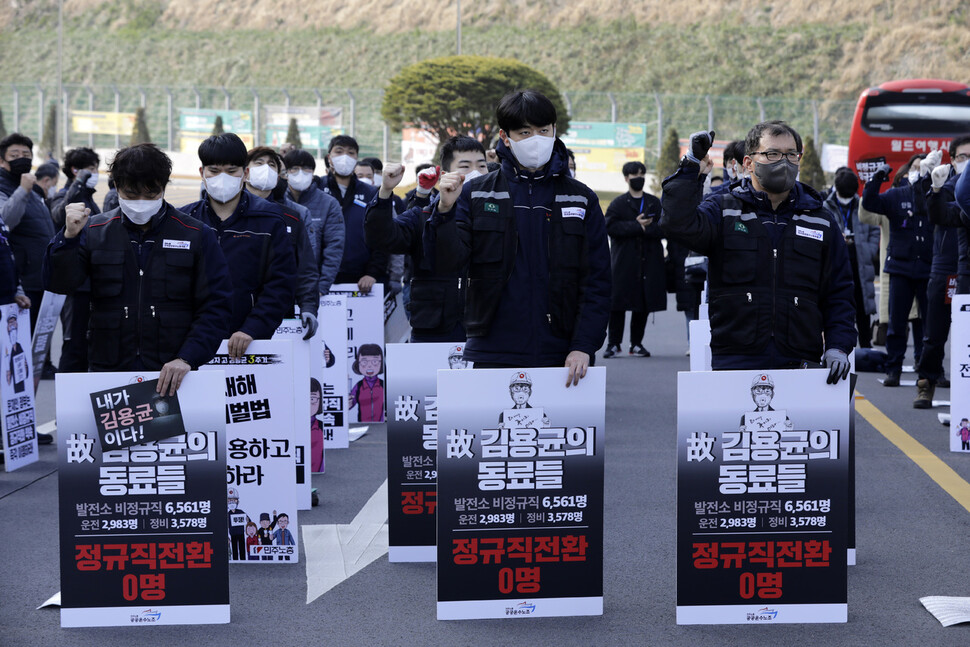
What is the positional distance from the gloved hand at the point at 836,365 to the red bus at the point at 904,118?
21.2 m

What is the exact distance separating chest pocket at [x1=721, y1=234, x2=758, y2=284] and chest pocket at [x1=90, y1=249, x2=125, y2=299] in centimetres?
239

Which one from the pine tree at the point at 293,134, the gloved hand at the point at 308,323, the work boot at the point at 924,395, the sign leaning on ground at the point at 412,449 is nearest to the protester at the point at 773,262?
the sign leaning on ground at the point at 412,449

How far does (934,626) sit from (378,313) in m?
5.20

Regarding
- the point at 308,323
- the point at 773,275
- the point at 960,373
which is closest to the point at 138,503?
the point at 308,323

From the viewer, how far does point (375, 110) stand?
201 feet

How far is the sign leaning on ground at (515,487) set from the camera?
4738 mm

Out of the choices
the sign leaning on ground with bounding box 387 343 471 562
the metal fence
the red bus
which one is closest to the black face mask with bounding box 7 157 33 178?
the sign leaning on ground with bounding box 387 343 471 562

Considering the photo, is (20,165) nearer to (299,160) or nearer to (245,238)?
(299,160)

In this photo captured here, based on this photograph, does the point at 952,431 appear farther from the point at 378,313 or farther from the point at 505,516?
the point at 505,516

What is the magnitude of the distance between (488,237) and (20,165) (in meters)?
5.38

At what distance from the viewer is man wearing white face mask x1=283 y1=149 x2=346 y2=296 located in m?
8.89

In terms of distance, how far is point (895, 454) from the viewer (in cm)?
844

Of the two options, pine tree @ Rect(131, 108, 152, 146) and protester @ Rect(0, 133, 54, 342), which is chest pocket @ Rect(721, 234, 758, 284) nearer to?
protester @ Rect(0, 133, 54, 342)

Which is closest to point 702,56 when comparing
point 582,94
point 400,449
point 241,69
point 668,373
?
point 582,94
